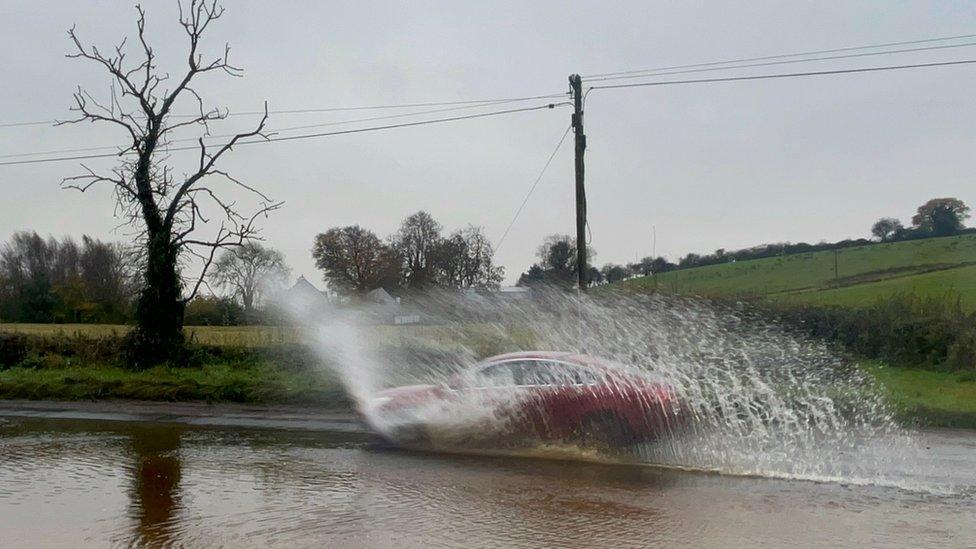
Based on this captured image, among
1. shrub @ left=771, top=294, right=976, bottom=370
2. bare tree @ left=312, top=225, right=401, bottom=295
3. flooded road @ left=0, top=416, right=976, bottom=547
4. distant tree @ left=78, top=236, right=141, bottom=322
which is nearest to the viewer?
flooded road @ left=0, top=416, right=976, bottom=547

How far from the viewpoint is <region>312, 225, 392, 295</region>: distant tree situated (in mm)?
39406

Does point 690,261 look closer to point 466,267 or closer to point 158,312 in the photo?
point 466,267

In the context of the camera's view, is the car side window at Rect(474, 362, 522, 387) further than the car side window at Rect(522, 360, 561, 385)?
Yes

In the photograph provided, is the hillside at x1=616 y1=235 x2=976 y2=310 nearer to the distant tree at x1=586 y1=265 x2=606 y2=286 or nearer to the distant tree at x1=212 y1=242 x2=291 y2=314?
the distant tree at x1=586 y1=265 x2=606 y2=286

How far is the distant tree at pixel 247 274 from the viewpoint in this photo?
24656 millimetres

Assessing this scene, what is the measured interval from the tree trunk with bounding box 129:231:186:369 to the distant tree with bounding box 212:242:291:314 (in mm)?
1596

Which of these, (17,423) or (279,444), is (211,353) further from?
(279,444)

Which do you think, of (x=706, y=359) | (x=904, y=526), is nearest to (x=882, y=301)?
(x=706, y=359)

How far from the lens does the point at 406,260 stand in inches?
1582

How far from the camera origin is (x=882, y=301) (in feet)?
72.2

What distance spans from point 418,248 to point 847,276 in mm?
20336

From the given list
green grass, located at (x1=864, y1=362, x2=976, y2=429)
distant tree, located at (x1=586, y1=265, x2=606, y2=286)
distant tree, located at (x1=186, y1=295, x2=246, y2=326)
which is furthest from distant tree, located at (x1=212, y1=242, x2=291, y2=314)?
green grass, located at (x1=864, y1=362, x2=976, y2=429)

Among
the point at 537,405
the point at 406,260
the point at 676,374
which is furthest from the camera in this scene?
the point at 406,260

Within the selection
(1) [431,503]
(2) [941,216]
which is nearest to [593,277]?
(1) [431,503]
